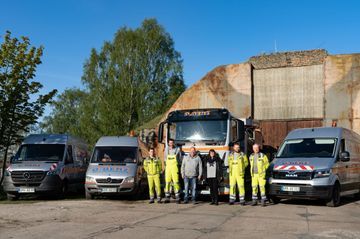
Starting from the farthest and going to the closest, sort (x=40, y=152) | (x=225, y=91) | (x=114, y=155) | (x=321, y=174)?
(x=225, y=91), (x=40, y=152), (x=114, y=155), (x=321, y=174)

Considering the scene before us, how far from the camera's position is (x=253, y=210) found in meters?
12.0

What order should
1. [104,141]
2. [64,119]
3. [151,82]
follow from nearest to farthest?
1. [104,141]
2. [151,82]
3. [64,119]

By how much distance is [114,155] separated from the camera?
16.1 m

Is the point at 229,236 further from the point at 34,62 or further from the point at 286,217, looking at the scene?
the point at 34,62

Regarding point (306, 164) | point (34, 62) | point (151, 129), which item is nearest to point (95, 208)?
point (306, 164)

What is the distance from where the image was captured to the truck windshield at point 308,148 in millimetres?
13254

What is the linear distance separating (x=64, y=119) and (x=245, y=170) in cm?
6447

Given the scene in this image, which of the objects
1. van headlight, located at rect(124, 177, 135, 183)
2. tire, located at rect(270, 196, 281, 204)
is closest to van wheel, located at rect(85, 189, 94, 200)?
van headlight, located at rect(124, 177, 135, 183)

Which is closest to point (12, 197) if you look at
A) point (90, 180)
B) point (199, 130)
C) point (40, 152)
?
point (40, 152)

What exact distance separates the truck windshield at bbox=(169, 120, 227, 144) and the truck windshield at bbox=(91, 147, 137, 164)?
1780 mm

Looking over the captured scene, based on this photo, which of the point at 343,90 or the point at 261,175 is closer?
the point at 261,175

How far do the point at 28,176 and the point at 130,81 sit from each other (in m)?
27.1

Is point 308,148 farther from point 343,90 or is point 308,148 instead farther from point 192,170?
point 343,90

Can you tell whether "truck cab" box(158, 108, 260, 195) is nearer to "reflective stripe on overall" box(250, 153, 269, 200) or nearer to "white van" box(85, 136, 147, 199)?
"reflective stripe on overall" box(250, 153, 269, 200)
